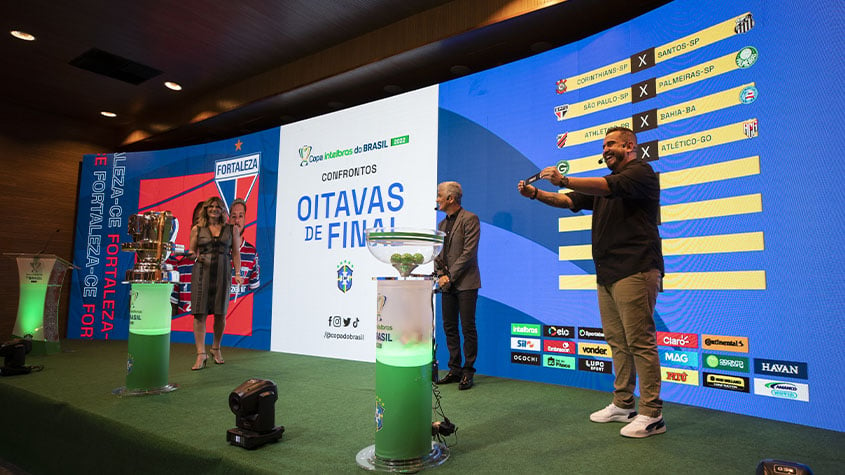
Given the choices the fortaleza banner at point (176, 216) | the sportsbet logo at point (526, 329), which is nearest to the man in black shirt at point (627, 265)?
the sportsbet logo at point (526, 329)

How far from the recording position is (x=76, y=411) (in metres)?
2.52

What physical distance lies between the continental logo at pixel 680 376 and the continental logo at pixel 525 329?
956mm

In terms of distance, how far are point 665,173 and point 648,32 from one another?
3.50 ft

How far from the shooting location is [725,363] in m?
2.83

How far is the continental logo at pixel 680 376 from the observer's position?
2.98 metres

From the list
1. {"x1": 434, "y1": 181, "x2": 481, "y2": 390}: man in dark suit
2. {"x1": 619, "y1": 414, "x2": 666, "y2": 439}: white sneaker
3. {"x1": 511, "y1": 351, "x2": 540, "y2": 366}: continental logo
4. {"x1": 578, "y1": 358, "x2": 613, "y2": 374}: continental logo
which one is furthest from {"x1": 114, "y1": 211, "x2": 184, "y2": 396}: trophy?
{"x1": 578, "y1": 358, "x2": 613, "y2": 374}: continental logo

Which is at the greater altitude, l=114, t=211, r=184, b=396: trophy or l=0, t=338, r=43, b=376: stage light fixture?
l=114, t=211, r=184, b=396: trophy

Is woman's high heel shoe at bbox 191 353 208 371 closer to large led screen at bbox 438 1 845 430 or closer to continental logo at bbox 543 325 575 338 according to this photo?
large led screen at bbox 438 1 845 430

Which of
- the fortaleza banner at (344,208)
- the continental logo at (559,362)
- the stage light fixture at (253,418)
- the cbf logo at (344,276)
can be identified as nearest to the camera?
the stage light fixture at (253,418)

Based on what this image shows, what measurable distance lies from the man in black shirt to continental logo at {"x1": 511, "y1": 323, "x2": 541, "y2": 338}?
→ 1.30 meters

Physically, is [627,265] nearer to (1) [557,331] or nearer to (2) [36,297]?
(1) [557,331]

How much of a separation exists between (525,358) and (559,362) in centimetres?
29

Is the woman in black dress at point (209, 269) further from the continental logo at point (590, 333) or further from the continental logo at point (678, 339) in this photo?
the continental logo at point (678, 339)

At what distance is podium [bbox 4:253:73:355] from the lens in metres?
4.86
